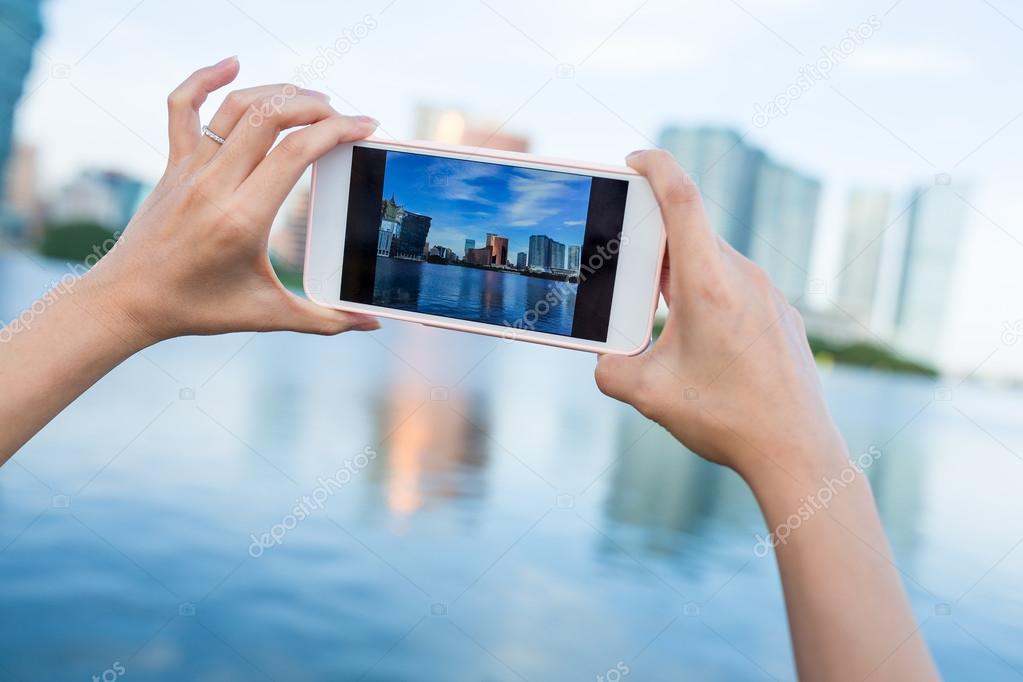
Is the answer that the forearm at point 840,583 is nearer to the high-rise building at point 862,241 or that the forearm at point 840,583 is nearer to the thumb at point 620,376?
the thumb at point 620,376

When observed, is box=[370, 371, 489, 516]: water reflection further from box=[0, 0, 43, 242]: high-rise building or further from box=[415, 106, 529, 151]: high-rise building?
box=[0, 0, 43, 242]: high-rise building

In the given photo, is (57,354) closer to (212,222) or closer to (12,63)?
(212,222)

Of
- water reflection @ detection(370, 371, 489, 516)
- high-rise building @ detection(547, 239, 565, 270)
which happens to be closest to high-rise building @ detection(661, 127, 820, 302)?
water reflection @ detection(370, 371, 489, 516)

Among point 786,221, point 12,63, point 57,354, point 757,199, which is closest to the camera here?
point 57,354

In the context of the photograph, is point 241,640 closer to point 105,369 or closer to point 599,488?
point 105,369

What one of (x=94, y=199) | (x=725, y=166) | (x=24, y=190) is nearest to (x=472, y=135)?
(x=725, y=166)

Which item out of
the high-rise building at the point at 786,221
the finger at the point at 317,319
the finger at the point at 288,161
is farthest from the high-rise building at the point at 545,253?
the high-rise building at the point at 786,221
